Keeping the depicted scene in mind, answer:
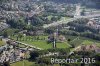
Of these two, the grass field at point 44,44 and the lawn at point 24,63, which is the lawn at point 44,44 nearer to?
the grass field at point 44,44

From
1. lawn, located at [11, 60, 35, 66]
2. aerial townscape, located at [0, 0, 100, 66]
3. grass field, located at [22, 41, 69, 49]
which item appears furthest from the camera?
grass field, located at [22, 41, 69, 49]

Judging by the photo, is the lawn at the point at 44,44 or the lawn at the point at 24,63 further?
the lawn at the point at 44,44

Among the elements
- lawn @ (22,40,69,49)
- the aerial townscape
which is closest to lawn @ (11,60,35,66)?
the aerial townscape

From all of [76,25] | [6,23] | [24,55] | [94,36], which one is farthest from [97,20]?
[24,55]

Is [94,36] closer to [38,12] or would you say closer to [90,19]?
[90,19]

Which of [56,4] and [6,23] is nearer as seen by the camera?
[6,23]

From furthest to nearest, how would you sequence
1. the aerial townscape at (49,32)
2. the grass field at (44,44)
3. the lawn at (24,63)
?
the grass field at (44,44) → the aerial townscape at (49,32) → the lawn at (24,63)

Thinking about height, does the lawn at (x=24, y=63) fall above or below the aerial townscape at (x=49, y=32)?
below

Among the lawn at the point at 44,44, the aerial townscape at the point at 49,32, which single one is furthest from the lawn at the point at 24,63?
the lawn at the point at 44,44

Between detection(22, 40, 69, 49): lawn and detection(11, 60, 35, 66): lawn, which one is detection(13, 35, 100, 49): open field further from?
detection(11, 60, 35, 66): lawn
